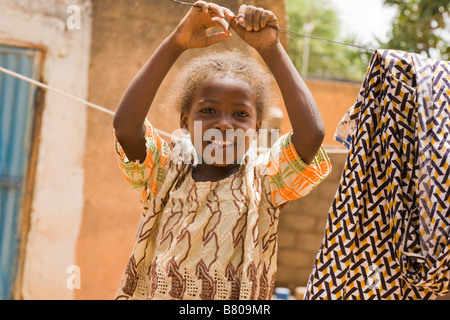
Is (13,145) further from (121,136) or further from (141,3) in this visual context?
(121,136)

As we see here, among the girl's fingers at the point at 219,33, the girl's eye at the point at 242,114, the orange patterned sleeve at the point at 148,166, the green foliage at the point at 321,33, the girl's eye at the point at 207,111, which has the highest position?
the green foliage at the point at 321,33

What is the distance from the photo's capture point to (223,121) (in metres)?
1.84

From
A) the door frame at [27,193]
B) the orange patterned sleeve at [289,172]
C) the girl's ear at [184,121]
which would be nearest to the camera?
the orange patterned sleeve at [289,172]

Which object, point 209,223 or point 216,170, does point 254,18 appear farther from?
point 209,223

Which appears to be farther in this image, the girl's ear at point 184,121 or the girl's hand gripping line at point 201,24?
the girl's ear at point 184,121

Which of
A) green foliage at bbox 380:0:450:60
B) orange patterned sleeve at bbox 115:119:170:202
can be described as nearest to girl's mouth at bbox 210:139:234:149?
orange patterned sleeve at bbox 115:119:170:202

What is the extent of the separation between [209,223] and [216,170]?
238 mm

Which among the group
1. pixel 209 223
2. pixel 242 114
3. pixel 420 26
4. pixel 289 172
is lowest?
pixel 209 223

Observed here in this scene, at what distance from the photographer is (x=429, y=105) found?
1.55m

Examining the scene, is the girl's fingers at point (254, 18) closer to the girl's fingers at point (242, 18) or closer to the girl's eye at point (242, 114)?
the girl's fingers at point (242, 18)

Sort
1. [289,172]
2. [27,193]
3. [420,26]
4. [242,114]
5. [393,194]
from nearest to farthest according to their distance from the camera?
[393,194] < [289,172] < [242,114] < [27,193] < [420,26]

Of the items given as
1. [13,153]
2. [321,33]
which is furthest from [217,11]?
[321,33]

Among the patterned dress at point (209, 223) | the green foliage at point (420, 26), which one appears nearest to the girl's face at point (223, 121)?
the patterned dress at point (209, 223)

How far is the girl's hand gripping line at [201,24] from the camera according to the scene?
171 centimetres
